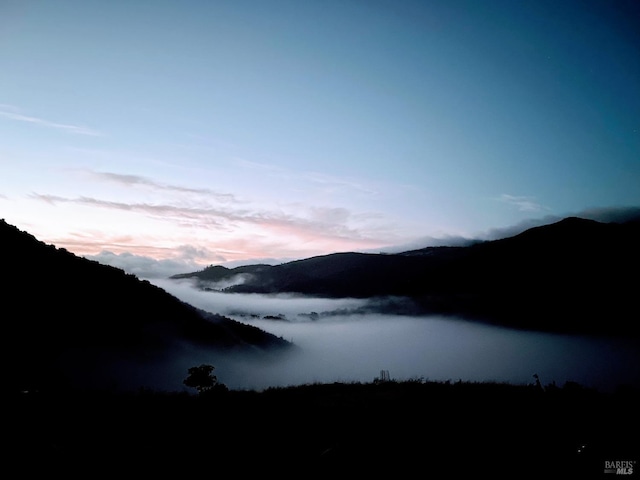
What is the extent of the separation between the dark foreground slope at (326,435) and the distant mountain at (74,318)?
1525cm

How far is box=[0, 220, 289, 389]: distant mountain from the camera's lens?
3612 cm

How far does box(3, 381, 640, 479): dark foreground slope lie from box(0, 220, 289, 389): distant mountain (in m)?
15.3

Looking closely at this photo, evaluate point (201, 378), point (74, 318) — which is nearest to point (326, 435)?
point (201, 378)

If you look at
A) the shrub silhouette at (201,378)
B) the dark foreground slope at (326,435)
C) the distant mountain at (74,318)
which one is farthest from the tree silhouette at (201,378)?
the distant mountain at (74,318)

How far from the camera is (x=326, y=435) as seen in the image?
46.2ft

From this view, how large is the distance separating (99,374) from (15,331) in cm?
1056

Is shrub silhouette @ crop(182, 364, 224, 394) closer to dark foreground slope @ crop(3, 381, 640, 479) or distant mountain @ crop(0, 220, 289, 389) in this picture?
dark foreground slope @ crop(3, 381, 640, 479)

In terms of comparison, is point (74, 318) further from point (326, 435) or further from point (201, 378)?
point (326, 435)

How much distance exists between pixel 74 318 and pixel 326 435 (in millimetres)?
47406

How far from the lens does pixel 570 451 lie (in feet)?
38.9

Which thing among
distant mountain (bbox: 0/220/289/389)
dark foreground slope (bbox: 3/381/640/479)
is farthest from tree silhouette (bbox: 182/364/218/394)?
distant mountain (bbox: 0/220/289/389)

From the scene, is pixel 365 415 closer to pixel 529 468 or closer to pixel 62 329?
pixel 529 468

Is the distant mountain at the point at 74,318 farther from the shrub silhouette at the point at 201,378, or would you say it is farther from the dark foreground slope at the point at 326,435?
the dark foreground slope at the point at 326,435

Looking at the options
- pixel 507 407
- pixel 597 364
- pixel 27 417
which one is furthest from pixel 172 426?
pixel 597 364
